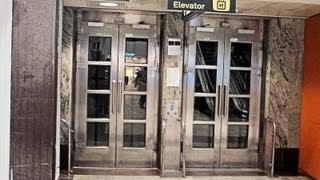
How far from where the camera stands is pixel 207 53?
7.07 meters

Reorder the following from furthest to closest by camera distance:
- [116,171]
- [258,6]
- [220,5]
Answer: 1. [116,171]
2. [258,6]
3. [220,5]

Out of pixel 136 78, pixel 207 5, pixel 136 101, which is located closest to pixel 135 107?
pixel 136 101

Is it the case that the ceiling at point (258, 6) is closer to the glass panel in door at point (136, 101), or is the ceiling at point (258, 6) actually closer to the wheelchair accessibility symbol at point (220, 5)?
the glass panel in door at point (136, 101)

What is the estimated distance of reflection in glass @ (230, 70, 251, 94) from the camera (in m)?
7.16

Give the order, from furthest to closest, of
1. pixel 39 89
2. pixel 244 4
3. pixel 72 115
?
pixel 72 115 < pixel 244 4 < pixel 39 89

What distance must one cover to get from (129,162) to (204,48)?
2.23 metres

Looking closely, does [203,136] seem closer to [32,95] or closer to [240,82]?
[240,82]

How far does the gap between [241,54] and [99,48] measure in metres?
Answer: 2.34

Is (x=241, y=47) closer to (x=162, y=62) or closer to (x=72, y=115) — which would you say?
(x=162, y=62)

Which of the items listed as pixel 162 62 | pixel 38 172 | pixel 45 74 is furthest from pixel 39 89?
pixel 162 62

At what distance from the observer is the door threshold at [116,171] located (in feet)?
21.6

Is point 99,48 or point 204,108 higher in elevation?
point 99,48

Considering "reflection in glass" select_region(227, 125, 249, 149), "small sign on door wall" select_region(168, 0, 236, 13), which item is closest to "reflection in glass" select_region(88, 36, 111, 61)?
"reflection in glass" select_region(227, 125, 249, 149)

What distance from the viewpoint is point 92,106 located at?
6.94 m
